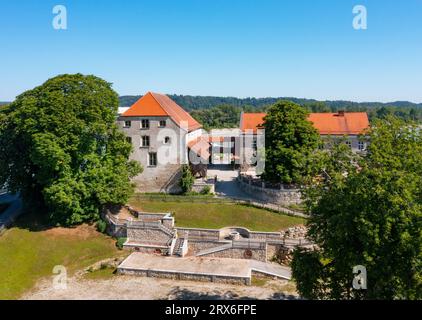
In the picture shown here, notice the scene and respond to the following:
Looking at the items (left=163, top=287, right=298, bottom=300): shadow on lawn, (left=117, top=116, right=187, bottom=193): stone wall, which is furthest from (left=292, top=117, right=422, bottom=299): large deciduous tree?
(left=117, top=116, right=187, bottom=193): stone wall

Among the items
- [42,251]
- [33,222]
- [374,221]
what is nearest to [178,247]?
[42,251]

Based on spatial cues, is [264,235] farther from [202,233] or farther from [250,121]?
[250,121]

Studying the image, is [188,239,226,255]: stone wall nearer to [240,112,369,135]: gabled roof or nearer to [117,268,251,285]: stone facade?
[117,268,251,285]: stone facade

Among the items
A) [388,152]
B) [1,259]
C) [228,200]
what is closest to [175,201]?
[228,200]

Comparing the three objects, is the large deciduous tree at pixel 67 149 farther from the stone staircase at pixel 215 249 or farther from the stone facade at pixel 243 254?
the stone facade at pixel 243 254

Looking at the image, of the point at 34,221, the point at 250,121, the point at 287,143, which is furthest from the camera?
the point at 250,121

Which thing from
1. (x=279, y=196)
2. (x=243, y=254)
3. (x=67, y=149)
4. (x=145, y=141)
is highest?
(x=145, y=141)

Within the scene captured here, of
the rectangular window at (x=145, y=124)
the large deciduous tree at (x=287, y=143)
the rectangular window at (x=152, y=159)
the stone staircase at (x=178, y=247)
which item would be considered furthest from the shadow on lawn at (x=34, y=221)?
the large deciduous tree at (x=287, y=143)
